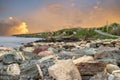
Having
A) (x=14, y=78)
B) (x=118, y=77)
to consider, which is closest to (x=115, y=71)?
(x=118, y=77)

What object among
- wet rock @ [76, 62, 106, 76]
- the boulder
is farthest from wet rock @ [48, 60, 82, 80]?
the boulder

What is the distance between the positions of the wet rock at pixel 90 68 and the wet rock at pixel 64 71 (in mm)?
395

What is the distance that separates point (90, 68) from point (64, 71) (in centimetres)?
103

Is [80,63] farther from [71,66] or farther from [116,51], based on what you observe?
[116,51]

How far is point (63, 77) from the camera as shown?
9.16m

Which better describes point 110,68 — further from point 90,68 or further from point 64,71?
point 64,71

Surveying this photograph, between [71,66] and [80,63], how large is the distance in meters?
0.65

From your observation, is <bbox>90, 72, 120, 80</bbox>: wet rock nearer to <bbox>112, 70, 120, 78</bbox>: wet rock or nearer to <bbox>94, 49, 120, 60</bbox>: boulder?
<bbox>112, 70, 120, 78</bbox>: wet rock

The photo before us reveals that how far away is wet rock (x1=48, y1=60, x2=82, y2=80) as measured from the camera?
9234 millimetres

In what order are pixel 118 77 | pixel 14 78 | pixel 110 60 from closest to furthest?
pixel 118 77 → pixel 14 78 → pixel 110 60

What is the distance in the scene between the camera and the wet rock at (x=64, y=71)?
30.3 feet

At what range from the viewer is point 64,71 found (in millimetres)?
9344

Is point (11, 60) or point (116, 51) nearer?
point (11, 60)

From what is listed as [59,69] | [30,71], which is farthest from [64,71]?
[30,71]
